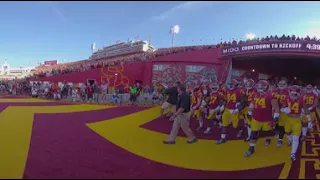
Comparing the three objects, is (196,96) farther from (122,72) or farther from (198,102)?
(122,72)

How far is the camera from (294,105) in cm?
764

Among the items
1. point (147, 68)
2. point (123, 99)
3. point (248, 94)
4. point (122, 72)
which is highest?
point (147, 68)

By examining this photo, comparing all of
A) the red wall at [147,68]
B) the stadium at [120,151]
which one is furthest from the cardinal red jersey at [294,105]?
the red wall at [147,68]

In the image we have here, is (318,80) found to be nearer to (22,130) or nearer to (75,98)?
(75,98)

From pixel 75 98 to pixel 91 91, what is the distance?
1217 mm

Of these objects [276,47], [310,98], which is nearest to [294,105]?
[310,98]

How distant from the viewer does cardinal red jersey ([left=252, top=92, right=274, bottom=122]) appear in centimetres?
784

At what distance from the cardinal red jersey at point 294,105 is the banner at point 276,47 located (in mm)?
18017

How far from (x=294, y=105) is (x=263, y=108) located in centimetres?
78

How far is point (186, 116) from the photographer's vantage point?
883 cm

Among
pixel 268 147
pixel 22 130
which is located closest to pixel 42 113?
pixel 22 130

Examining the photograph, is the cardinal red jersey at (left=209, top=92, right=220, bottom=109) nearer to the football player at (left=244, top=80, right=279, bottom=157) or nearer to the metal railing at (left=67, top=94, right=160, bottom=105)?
the football player at (left=244, top=80, right=279, bottom=157)

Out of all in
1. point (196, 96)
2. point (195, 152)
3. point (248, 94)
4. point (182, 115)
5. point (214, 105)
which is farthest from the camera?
point (196, 96)

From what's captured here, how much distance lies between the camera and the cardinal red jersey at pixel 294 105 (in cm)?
757
